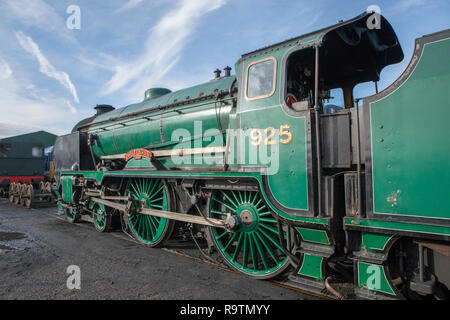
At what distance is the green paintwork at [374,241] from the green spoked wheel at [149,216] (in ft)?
11.0

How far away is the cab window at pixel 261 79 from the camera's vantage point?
3.68 meters

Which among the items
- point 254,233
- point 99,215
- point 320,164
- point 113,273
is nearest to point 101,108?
point 99,215

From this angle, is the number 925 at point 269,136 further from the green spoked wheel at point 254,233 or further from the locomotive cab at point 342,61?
the green spoked wheel at point 254,233

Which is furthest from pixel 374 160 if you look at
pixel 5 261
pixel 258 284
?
pixel 5 261

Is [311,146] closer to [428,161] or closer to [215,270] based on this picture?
[428,161]

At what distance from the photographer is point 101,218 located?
7047 mm

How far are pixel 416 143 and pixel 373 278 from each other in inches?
53.4

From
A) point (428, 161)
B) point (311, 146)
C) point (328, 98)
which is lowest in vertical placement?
point (428, 161)

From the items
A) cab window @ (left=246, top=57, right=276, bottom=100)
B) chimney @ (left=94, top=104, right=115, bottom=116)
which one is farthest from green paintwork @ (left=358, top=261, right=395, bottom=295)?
chimney @ (left=94, top=104, right=115, bottom=116)

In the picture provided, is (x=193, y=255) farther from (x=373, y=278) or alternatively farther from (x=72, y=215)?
(x=72, y=215)

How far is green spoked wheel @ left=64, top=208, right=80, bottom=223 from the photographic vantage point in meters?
8.04

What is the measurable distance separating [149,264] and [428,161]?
3.93 metres

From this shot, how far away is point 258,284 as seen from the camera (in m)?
3.75

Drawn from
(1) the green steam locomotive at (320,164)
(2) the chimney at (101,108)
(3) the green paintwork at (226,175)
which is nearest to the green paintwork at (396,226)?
(1) the green steam locomotive at (320,164)
